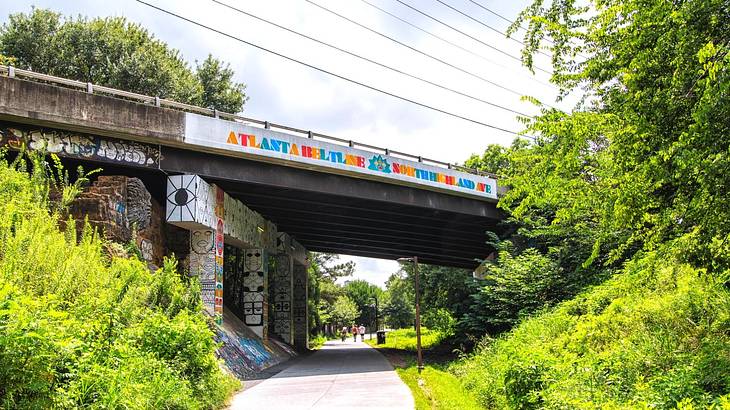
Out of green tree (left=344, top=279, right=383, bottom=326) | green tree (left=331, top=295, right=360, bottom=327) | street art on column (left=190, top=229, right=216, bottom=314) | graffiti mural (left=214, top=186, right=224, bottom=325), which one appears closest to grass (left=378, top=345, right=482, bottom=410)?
graffiti mural (left=214, top=186, right=224, bottom=325)

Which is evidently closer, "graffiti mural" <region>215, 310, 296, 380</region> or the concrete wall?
the concrete wall

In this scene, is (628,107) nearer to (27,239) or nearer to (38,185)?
(27,239)

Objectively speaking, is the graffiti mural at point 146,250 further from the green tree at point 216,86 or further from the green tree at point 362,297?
the green tree at point 362,297

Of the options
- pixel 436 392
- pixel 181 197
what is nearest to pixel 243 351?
pixel 181 197

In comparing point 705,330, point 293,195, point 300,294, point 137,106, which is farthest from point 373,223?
point 705,330

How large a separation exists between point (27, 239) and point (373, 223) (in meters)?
21.8

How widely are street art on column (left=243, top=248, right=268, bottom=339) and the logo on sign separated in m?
8.29

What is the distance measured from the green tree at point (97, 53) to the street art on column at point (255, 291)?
1469 centimetres

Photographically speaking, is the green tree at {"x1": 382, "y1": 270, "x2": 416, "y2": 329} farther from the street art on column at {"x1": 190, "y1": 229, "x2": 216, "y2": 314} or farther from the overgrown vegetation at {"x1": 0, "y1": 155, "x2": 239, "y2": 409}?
the overgrown vegetation at {"x1": 0, "y1": 155, "x2": 239, "y2": 409}

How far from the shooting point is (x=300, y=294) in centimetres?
3875

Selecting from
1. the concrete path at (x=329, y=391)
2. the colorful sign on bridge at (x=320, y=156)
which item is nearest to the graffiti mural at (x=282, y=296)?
the colorful sign on bridge at (x=320, y=156)

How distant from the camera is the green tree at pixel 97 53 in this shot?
112 ft

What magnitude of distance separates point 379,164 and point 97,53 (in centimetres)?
2185

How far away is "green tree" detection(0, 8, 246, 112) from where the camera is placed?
3428 centimetres
